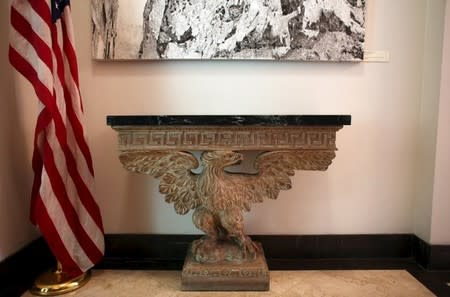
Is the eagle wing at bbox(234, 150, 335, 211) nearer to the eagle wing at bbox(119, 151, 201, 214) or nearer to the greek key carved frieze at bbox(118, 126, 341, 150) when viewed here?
the greek key carved frieze at bbox(118, 126, 341, 150)

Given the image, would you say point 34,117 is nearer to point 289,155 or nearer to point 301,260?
point 289,155

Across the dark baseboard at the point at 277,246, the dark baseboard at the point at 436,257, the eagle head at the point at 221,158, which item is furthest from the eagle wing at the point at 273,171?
the dark baseboard at the point at 436,257

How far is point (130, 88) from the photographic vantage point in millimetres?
2039

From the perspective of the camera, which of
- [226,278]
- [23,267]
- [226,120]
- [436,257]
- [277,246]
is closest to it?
[226,120]

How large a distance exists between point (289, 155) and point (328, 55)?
75cm

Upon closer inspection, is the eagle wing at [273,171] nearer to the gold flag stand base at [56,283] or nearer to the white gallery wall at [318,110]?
the white gallery wall at [318,110]

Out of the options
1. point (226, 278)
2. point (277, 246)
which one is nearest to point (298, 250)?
point (277, 246)

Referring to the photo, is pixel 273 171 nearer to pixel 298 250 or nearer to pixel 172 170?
pixel 172 170

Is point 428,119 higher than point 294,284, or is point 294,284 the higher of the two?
point 428,119

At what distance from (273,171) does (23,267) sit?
1565 millimetres

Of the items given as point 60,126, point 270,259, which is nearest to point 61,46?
point 60,126

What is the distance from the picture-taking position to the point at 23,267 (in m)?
1.87

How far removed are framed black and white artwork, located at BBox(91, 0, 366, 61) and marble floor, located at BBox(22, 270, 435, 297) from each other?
1.34 metres

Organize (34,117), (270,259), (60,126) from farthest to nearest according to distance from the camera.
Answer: (270,259) < (34,117) < (60,126)
